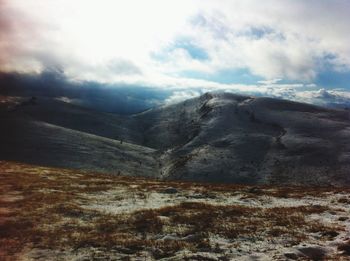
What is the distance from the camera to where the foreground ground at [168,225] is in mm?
27156

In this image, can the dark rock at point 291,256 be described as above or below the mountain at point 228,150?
above

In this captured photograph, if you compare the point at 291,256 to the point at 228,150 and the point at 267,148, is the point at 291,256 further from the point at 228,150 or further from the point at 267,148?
the point at 267,148

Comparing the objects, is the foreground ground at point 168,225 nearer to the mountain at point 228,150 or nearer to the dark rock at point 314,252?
the dark rock at point 314,252

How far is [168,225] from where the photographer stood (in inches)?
1447

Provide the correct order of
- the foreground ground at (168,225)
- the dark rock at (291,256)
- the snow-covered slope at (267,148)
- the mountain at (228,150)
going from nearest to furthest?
the dark rock at (291,256) < the foreground ground at (168,225) < the snow-covered slope at (267,148) < the mountain at (228,150)

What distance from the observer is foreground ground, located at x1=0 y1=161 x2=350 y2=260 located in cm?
2716

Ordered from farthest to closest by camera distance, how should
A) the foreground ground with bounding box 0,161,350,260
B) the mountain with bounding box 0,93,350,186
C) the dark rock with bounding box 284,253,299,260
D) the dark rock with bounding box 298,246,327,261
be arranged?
the mountain with bounding box 0,93,350,186
the foreground ground with bounding box 0,161,350,260
the dark rock with bounding box 298,246,327,261
the dark rock with bounding box 284,253,299,260

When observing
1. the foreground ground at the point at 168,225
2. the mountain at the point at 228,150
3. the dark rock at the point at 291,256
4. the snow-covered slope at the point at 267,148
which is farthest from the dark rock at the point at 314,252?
the snow-covered slope at the point at 267,148

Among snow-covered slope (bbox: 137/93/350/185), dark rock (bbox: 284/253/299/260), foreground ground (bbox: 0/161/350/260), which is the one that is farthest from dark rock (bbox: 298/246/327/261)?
snow-covered slope (bbox: 137/93/350/185)

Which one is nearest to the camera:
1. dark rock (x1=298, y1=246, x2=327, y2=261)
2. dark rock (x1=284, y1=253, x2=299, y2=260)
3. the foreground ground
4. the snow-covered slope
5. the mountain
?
dark rock (x1=284, y1=253, x2=299, y2=260)

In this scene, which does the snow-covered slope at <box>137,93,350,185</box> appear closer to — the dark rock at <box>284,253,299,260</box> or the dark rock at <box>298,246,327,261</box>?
the dark rock at <box>298,246,327,261</box>

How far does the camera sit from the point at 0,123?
160 m

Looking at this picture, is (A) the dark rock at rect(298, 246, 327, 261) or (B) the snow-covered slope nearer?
(A) the dark rock at rect(298, 246, 327, 261)

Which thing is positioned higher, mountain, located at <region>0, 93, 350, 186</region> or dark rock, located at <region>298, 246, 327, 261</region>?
dark rock, located at <region>298, 246, 327, 261</region>
